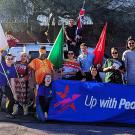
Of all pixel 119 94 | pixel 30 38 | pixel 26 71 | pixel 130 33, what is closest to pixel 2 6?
pixel 30 38

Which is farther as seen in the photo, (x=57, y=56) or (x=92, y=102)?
(x=57, y=56)

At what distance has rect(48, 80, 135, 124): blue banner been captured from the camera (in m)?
9.61

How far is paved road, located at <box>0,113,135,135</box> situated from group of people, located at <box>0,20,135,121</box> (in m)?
0.42

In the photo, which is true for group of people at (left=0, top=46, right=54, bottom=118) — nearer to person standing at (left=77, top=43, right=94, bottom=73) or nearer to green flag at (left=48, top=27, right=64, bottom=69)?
green flag at (left=48, top=27, right=64, bottom=69)

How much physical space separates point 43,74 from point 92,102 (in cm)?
132

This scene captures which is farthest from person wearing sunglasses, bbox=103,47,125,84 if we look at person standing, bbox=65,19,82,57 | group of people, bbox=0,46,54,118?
person standing, bbox=65,19,82,57

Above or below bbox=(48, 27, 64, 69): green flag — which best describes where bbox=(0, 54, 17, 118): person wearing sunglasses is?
below

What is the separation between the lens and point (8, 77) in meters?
10.4

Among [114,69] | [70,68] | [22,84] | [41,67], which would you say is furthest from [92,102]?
[22,84]

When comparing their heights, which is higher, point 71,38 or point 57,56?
point 71,38

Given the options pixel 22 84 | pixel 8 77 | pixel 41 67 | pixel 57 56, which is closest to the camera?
pixel 41 67

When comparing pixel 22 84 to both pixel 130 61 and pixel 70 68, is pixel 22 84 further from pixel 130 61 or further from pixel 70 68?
pixel 130 61

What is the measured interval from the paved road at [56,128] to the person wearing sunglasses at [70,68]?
1.44m

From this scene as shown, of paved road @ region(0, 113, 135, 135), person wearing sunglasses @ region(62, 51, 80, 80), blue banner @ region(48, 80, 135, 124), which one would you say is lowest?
paved road @ region(0, 113, 135, 135)
